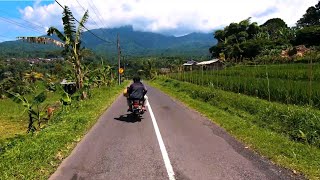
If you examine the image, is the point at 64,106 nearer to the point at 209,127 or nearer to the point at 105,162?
the point at 209,127

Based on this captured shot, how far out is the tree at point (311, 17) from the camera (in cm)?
7938

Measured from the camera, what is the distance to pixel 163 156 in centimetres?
794

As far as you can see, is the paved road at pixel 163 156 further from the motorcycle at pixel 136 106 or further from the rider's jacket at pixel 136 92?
the rider's jacket at pixel 136 92

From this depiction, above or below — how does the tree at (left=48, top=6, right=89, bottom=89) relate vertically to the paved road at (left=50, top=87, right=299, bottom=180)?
above

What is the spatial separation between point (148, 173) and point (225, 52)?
67.8 meters

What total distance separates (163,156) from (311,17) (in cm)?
8413

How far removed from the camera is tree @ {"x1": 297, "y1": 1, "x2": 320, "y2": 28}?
260ft

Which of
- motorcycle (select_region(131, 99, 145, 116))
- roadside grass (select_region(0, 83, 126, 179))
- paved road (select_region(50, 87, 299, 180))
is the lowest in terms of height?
paved road (select_region(50, 87, 299, 180))

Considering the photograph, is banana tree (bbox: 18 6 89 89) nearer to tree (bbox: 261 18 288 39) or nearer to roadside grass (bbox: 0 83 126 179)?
roadside grass (bbox: 0 83 126 179)

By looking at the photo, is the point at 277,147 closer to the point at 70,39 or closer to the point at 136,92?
the point at 136,92

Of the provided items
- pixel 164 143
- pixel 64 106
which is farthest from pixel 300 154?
pixel 64 106

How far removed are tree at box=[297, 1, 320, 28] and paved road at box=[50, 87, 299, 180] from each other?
76922 mm

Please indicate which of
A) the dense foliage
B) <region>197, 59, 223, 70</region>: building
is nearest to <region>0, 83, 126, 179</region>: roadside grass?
<region>197, 59, 223, 70</region>: building

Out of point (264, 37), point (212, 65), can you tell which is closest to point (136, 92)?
point (212, 65)
